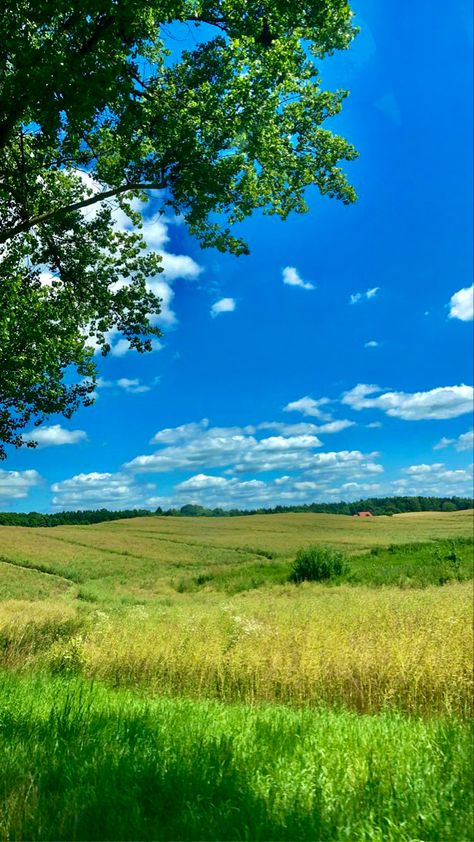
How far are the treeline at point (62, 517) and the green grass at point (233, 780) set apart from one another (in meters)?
74.3

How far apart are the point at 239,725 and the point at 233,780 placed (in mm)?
1764

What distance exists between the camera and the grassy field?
3127mm

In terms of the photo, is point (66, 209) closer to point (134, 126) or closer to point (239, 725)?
point (134, 126)

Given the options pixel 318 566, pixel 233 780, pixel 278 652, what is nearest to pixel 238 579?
pixel 318 566

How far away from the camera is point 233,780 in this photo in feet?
11.9

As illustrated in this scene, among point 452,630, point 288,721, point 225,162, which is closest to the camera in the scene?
point 288,721

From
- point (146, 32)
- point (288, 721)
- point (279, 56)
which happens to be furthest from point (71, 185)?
point (288, 721)

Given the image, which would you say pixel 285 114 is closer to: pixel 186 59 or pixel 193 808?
pixel 186 59

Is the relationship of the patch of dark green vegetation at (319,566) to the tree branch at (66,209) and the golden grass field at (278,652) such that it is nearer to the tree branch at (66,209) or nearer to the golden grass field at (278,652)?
the golden grass field at (278,652)

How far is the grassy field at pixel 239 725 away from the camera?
313 cm

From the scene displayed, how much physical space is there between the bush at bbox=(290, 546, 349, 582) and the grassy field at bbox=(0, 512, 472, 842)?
23.1 meters

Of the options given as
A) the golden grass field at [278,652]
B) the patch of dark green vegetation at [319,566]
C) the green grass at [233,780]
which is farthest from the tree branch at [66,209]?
the patch of dark green vegetation at [319,566]

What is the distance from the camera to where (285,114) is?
37.7 feet

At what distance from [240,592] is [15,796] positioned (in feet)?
109
